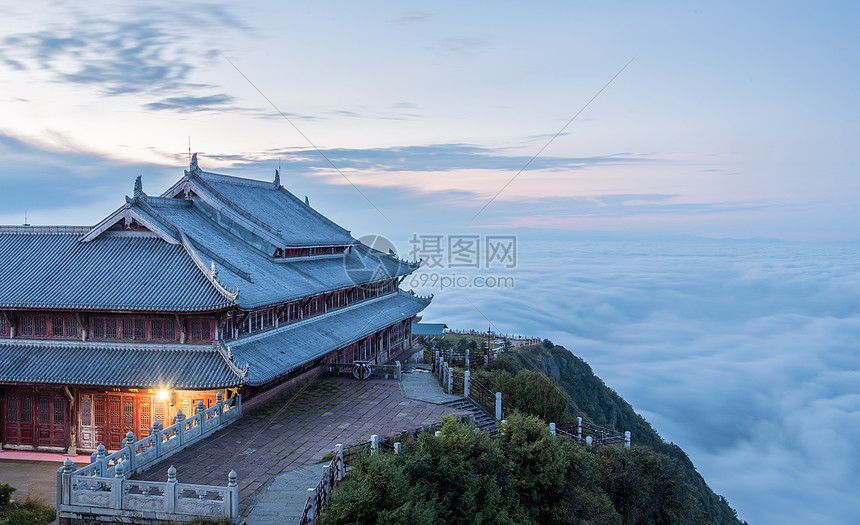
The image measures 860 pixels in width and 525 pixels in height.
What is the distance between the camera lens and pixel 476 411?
94.7 ft

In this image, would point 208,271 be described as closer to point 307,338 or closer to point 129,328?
point 129,328

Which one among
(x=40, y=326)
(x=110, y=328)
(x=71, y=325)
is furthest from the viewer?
(x=40, y=326)

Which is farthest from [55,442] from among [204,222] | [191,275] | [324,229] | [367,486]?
[324,229]

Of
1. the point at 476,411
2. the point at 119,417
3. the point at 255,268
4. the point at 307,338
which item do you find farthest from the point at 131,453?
the point at 476,411

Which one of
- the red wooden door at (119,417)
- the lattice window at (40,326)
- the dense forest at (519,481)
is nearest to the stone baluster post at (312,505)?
the dense forest at (519,481)

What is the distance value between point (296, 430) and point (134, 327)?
7.39 metres

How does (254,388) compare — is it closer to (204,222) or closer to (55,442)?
(55,442)

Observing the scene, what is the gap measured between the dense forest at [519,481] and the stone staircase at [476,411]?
2.57 metres

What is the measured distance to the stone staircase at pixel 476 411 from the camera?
91.1 ft

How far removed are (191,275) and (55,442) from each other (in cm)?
787

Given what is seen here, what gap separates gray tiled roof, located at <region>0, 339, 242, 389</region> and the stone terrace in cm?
234

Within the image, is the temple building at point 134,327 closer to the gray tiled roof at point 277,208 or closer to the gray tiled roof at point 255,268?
the gray tiled roof at point 255,268

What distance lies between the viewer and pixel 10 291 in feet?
83.0

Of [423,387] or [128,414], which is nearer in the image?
[128,414]
